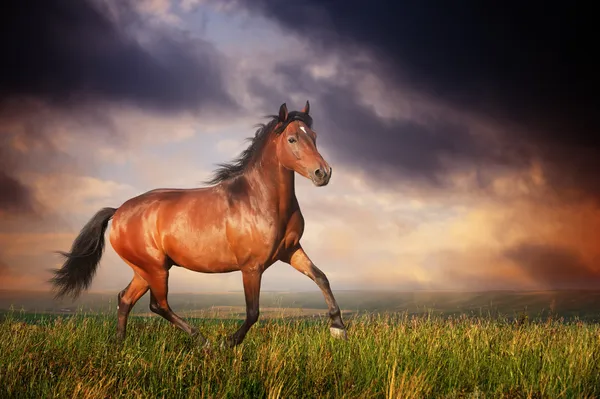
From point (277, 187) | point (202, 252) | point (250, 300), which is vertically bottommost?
point (250, 300)

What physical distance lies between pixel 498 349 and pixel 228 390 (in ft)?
12.2

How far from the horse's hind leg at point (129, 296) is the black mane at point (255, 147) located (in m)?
1.88

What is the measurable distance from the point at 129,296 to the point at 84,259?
1362mm

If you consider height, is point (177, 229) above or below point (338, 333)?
above

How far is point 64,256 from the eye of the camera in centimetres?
955

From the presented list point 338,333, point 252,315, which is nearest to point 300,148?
point 252,315

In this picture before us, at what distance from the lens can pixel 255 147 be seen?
8.20 meters

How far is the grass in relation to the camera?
490 centimetres

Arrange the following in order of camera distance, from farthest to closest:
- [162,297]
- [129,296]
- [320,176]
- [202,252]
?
[129,296], [162,297], [202,252], [320,176]

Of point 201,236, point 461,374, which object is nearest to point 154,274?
point 201,236

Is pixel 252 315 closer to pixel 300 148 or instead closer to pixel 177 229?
pixel 177 229

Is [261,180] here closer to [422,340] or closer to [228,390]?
[422,340]

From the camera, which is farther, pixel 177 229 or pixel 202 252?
pixel 177 229

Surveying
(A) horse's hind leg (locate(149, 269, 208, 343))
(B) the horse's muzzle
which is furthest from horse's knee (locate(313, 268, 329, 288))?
(A) horse's hind leg (locate(149, 269, 208, 343))
